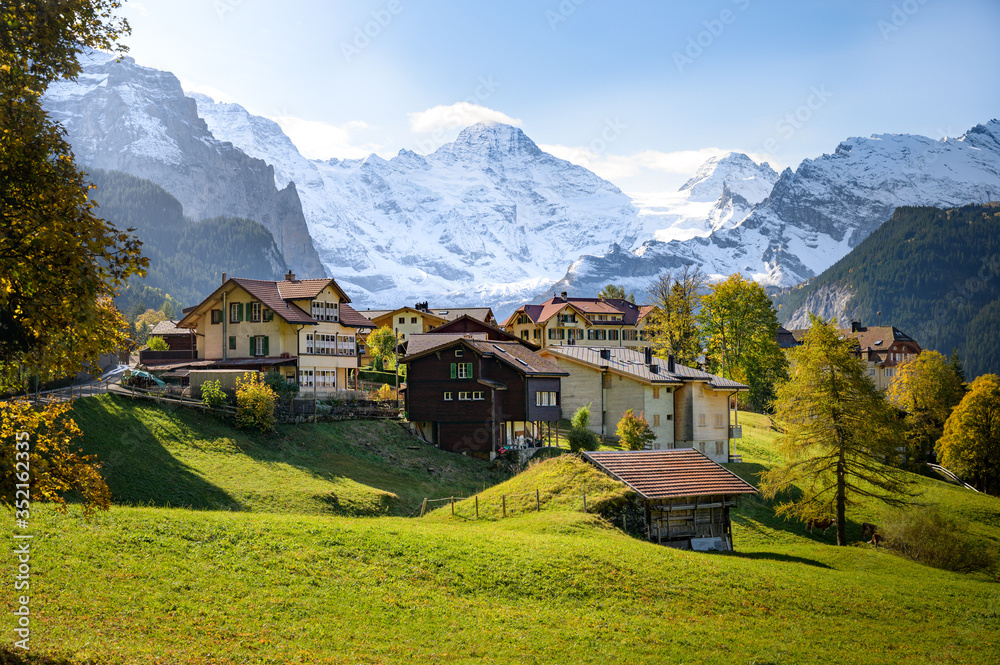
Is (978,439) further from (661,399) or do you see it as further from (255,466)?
(255,466)

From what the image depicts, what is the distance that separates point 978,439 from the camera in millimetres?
70812

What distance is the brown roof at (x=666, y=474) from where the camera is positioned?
37.7 meters

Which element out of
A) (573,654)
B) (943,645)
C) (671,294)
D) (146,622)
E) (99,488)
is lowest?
(943,645)

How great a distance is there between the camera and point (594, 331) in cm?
12525

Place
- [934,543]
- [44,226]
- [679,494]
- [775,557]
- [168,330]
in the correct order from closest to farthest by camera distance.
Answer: [44,226] < [679,494] < [775,557] < [934,543] < [168,330]

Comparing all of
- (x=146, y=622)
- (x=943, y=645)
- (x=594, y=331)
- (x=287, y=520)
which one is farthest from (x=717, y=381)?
(x=594, y=331)

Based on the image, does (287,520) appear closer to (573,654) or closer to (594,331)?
(573,654)

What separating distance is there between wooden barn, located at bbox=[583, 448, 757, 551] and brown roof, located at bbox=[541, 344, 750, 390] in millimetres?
22032

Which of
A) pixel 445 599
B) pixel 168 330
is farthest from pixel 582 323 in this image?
pixel 445 599

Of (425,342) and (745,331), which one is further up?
(745,331)

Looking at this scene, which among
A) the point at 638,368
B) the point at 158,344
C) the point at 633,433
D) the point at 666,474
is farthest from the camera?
the point at 158,344

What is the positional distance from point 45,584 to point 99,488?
543cm

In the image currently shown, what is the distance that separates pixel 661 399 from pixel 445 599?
42628mm

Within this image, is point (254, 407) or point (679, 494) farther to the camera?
point (254, 407)
